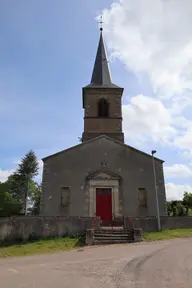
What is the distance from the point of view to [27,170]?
47781 mm

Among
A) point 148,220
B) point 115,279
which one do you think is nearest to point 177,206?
point 148,220

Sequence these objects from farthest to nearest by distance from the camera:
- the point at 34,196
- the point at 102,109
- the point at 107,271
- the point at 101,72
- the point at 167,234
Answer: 1. the point at 34,196
2. the point at 101,72
3. the point at 102,109
4. the point at 167,234
5. the point at 107,271

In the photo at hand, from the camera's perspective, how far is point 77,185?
18.2 meters

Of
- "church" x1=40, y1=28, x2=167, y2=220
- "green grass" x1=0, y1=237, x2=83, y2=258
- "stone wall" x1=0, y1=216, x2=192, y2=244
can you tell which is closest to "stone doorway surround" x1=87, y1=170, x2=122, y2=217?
"church" x1=40, y1=28, x2=167, y2=220

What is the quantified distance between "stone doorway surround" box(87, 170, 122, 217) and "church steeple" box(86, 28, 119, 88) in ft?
33.5

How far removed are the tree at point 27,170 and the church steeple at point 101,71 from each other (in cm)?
2657

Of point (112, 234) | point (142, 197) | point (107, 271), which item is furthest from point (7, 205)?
point (107, 271)

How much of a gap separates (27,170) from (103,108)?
94.0 ft

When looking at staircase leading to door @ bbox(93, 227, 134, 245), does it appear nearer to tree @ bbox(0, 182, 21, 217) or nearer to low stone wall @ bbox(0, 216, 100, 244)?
low stone wall @ bbox(0, 216, 100, 244)

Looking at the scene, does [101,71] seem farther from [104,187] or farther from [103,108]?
[104,187]

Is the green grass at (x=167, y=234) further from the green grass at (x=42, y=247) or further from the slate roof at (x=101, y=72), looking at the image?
the slate roof at (x=101, y=72)

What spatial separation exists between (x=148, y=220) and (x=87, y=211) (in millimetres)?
4435

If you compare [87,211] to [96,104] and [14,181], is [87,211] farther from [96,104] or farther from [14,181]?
[14,181]

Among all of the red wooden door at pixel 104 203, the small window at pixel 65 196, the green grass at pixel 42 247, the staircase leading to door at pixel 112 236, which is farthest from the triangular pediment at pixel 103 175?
the green grass at pixel 42 247
